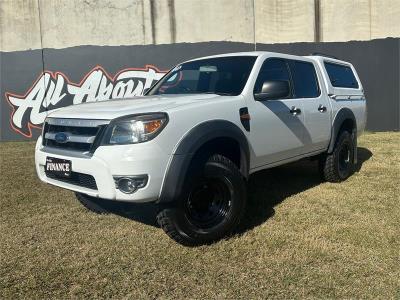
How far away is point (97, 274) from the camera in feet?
10.9

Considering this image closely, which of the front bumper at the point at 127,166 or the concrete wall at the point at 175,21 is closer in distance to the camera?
the front bumper at the point at 127,166

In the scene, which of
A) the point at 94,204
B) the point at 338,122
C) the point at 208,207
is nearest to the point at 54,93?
the point at 94,204

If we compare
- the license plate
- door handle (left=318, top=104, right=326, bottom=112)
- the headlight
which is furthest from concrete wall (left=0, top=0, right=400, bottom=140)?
the headlight

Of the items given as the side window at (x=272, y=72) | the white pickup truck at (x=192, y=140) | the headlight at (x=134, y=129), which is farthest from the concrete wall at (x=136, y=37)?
the headlight at (x=134, y=129)

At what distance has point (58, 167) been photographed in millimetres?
3750

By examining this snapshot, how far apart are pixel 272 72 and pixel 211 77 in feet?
2.28

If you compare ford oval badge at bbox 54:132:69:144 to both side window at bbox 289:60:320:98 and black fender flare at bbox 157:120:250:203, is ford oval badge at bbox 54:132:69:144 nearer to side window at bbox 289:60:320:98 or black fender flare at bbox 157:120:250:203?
black fender flare at bbox 157:120:250:203

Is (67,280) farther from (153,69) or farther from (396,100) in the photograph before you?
(396,100)

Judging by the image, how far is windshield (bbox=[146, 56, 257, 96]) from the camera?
446cm

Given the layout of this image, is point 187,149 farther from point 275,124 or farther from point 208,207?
point 275,124

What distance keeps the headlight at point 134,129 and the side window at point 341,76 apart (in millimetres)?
3488

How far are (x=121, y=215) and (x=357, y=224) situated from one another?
8.03 feet

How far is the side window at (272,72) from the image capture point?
454cm

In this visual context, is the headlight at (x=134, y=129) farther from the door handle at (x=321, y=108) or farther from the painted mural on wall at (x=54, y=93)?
the painted mural on wall at (x=54, y=93)
